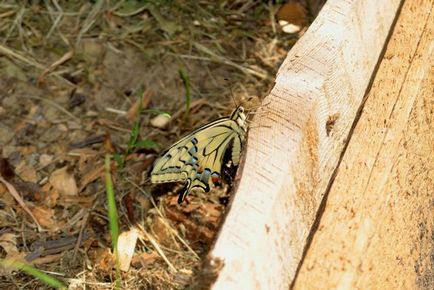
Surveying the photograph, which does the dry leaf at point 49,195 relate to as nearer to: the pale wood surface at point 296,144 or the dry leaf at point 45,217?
the dry leaf at point 45,217

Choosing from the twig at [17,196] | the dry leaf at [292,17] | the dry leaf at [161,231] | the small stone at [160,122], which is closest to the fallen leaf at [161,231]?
the dry leaf at [161,231]

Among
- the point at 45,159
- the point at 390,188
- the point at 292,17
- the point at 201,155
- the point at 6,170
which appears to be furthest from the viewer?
the point at 292,17

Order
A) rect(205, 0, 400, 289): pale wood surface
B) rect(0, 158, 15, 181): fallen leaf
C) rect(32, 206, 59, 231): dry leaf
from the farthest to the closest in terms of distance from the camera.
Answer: rect(0, 158, 15, 181): fallen leaf
rect(32, 206, 59, 231): dry leaf
rect(205, 0, 400, 289): pale wood surface

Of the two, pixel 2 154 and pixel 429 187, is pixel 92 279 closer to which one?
pixel 2 154

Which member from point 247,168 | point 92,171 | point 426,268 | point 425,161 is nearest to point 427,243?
point 426,268

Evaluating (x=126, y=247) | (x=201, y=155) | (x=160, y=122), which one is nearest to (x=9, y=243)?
(x=126, y=247)

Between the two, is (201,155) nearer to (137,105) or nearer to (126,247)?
(126,247)

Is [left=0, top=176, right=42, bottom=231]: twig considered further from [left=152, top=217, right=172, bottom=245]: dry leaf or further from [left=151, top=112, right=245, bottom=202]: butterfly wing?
[left=151, top=112, right=245, bottom=202]: butterfly wing

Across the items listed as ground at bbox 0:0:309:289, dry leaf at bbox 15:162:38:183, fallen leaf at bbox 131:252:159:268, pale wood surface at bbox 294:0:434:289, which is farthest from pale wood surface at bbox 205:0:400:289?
dry leaf at bbox 15:162:38:183
